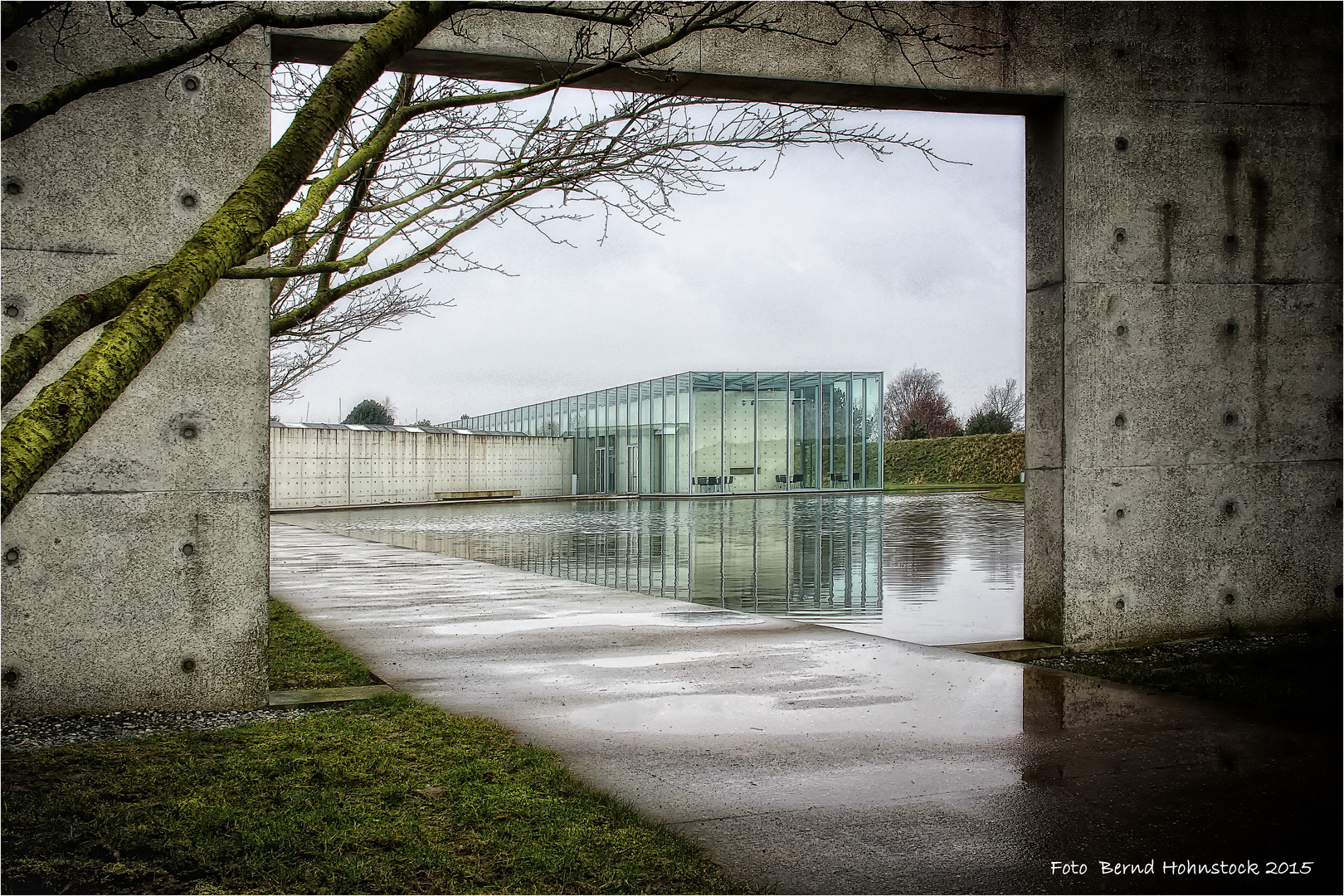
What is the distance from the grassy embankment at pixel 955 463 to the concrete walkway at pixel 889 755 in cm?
4629

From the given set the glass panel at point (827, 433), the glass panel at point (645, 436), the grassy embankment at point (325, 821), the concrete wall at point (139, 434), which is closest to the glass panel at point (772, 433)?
the glass panel at point (827, 433)

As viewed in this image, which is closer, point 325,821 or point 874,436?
point 325,821

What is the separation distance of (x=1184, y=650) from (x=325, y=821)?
6.16 m

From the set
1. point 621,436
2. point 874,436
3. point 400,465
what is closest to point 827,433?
point 874,436

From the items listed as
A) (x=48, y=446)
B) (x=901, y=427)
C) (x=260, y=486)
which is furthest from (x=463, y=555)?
(x=901, y=427)

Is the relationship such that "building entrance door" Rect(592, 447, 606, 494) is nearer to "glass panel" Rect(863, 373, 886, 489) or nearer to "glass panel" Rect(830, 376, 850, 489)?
"glass panel" Rect(830, 376, 850, 489)

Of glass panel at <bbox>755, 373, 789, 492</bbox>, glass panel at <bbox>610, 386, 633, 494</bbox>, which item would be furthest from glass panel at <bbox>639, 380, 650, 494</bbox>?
glass panel at <bbox>755, 373, 789, 492</bbox>

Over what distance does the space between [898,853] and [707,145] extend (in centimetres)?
436

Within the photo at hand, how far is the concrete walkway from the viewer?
144 inches

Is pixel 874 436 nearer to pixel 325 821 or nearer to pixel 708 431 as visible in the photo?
pixel 708 431

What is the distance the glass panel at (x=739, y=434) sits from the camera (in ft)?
153

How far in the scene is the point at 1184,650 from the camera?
300 inches

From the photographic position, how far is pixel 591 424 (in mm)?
53750

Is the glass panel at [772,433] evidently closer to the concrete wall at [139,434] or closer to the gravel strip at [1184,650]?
the gravel strip at [1184,650]
